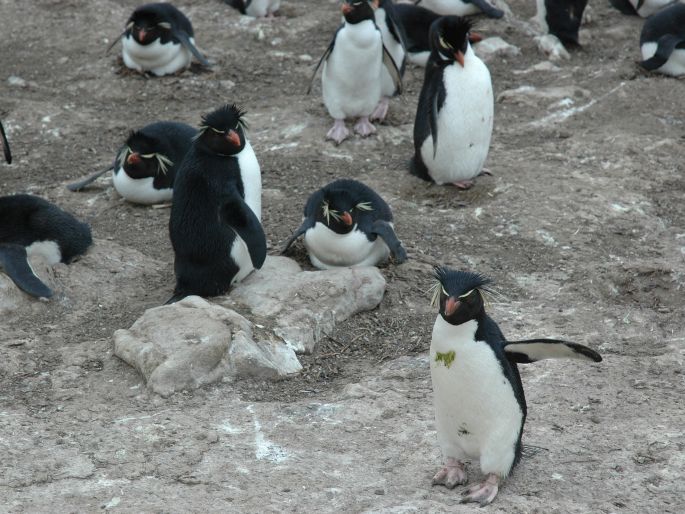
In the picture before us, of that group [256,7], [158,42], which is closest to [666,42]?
[256,7]

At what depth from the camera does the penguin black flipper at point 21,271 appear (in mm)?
4789

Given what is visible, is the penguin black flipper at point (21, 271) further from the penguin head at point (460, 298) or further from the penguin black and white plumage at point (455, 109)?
the penguin black and white plumage at point (455, 109)

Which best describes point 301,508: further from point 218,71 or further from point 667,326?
point 218,71

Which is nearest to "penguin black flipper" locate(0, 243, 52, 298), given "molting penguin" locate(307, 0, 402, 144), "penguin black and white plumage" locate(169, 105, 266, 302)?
"penguin black and white plumage" locate(169, 105, 266, 302)

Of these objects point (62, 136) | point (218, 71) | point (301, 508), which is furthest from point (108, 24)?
point (301, 508)

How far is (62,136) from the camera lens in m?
7.40

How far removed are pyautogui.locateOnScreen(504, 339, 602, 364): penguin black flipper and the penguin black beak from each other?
0.25m

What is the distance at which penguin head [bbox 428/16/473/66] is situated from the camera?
6219mm

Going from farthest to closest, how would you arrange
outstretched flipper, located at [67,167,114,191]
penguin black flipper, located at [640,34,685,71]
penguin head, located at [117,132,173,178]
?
penguin black flipper, located at [640,34,685,71] < outstretched flipper, located at [67,167,114,191] < penguin head, located at [117,132,173,178]

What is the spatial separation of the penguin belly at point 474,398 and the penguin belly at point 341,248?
1.83 m

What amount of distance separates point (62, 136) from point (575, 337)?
4240 mm

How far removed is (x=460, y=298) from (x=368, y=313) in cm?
171

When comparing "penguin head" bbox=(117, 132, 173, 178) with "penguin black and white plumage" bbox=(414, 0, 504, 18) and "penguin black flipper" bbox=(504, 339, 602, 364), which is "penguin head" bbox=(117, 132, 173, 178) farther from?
"penguin black and white plumage" bbox=(414, 0, 504, 18)

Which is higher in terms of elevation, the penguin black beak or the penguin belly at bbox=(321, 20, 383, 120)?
the penguin black beak
